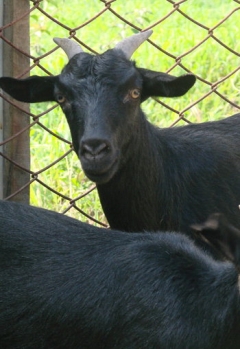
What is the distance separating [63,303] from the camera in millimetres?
5078

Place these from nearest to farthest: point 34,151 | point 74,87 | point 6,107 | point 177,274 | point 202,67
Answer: point 177,274, point 74,87, point 6,107, point 34,151, point 202,67

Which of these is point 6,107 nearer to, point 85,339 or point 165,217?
point 165,217

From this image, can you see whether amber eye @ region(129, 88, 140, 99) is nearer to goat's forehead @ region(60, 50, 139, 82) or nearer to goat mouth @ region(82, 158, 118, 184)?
goat's forehead @ region(60, 50, 139, 82)

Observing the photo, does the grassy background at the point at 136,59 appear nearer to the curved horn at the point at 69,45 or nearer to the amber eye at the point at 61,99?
the curved horn at the point at 69,45

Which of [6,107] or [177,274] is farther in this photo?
[6,107]

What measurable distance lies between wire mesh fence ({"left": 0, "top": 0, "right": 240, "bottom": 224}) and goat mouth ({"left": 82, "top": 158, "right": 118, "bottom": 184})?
69cm

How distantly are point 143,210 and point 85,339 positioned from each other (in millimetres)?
1188

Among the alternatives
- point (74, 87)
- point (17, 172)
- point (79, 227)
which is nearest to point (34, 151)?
point (17, 172)

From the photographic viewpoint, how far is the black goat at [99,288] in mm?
4926

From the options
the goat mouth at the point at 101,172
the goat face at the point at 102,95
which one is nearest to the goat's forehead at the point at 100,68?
the goat face at the point at 102,95

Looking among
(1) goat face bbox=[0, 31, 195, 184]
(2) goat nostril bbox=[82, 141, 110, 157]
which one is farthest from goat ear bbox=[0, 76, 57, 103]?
(2) goat nostril bbox=[82, 141, 110, 157]

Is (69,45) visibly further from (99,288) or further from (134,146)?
(99,288)

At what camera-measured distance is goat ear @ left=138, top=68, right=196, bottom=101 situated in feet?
19.7

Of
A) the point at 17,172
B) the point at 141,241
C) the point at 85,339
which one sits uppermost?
the point at 17,172
